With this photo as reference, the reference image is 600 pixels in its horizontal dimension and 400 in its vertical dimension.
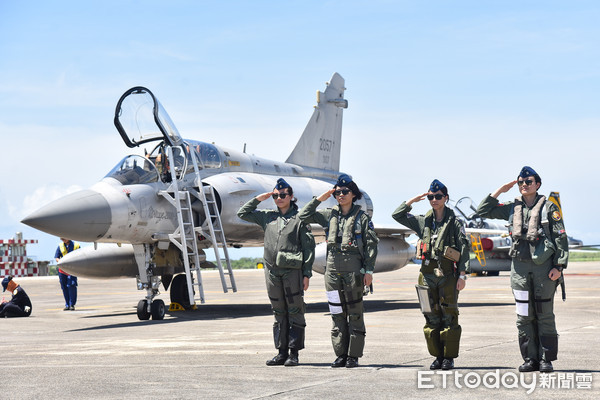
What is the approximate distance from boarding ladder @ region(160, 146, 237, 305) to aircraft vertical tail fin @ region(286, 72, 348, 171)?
6386mm

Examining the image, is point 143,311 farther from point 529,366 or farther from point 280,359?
point 529,366

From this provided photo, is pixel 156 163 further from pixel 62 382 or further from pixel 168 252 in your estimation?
pixel 62 382

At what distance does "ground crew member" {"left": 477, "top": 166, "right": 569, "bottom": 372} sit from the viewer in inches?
301

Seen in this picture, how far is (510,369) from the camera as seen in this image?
7801 millimetres

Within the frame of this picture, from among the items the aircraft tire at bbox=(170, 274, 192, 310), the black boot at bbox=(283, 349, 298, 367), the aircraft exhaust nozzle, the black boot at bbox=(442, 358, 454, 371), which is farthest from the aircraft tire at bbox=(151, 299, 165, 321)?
the black boot at bbox=(442, 358, 454, 371)

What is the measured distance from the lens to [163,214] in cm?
1631

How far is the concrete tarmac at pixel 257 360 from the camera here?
672cm

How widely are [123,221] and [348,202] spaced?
7.72m

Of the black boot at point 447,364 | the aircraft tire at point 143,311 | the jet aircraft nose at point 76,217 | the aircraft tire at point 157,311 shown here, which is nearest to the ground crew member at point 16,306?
the jet aircraft nose at point 76,217

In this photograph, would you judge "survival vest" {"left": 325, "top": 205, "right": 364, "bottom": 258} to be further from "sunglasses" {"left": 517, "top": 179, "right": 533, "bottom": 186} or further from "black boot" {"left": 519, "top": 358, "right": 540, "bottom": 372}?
"black boot" {"left": 519, "top": 358, "right": 540, "bottom": 372}

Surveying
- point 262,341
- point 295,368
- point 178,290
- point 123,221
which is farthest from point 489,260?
point 295,368

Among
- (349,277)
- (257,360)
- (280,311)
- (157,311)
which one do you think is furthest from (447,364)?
(157,311)

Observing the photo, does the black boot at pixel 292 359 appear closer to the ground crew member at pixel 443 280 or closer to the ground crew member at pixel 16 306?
the ground crew member at pixel 443 280

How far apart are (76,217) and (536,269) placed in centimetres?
905
